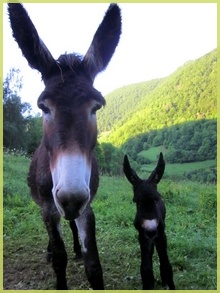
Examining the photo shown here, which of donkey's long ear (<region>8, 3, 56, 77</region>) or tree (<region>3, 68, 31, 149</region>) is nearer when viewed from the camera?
donkey's long ear (<region>8, 3, 56, 77</region>)

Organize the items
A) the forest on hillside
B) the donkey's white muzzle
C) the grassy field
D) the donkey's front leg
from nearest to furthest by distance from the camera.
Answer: the donkey's white muzzle < the donkey's front leg < the grassy field < the forest on hillside

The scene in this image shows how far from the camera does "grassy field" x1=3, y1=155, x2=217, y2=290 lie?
135 inches

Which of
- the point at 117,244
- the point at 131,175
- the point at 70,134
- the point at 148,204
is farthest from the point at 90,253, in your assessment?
the point at 117,244

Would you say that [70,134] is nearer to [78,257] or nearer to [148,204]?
[148,204]

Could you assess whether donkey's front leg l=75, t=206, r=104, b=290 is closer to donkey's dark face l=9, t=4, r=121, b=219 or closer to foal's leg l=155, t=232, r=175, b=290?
foal's leg l=155, t=232, r=175, b=290

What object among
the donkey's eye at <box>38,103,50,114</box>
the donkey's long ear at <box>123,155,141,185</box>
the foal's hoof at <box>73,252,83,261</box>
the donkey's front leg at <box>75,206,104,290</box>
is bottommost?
the foal's hoof at <box>73,252,83,261</box>

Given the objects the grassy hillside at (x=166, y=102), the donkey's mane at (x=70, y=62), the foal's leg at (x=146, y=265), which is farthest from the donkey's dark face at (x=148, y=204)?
the grassy hillside at (x=166, y=102)

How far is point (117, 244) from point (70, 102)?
2889 millimetres

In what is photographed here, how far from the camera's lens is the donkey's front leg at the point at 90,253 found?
2.67 meters

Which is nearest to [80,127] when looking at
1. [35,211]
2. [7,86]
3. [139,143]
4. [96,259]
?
[96,259]

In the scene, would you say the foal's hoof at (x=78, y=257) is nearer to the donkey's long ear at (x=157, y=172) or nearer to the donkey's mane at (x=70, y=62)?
the donkey's long ear at (x=157, y=172)

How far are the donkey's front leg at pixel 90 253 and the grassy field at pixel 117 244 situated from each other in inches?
25.8

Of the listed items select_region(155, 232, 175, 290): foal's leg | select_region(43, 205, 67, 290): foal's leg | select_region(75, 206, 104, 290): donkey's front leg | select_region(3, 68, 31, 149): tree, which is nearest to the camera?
select_region(75, 206, 104, 290): donkey's front leg

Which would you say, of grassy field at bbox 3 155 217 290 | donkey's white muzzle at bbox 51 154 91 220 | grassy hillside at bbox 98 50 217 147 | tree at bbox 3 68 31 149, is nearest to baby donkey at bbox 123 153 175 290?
grassy field at bbox 3 155 217 290
